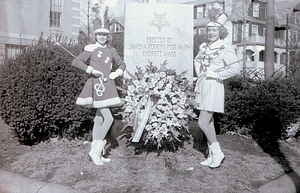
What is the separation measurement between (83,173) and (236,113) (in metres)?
3.12

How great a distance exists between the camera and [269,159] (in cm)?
487

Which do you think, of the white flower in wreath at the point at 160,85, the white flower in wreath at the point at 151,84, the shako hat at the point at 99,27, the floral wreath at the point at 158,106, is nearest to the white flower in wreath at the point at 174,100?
the floral wreath at the point at 158,106

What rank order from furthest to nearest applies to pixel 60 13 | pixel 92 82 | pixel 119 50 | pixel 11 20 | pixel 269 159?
pixel 60 13 → pixel 11 20 → pixel 119 50 → pixel 269 159 → pixel 92 82

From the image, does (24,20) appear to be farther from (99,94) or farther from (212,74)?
(212,74)

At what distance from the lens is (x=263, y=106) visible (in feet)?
18.2

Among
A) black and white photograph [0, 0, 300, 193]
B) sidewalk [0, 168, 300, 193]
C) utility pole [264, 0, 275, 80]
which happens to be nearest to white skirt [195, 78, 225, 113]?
black and white photograph [0, 0, 300, 193]

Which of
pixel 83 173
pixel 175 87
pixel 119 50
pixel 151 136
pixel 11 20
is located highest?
pixel 11 20

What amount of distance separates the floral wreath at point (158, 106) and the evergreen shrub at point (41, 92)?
1.09 metres

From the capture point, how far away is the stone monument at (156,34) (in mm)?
5773

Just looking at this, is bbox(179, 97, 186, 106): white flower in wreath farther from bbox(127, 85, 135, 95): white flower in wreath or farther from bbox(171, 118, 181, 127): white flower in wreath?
bbox(127, 85, 135, 95): white flower in wreath

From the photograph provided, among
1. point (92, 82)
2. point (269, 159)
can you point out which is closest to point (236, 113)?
point (269, 159)

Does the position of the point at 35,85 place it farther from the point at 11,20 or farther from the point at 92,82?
the point at 11,20

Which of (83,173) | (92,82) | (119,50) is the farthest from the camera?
(119,50)

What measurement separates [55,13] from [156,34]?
10911 mm
